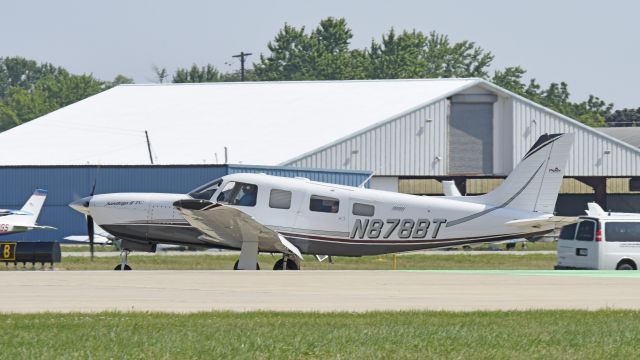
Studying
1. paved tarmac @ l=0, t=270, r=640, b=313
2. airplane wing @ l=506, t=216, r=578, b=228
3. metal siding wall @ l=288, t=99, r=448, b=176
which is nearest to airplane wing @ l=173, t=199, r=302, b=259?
paved tarmac @ l=0, t=270, r=640, b=313

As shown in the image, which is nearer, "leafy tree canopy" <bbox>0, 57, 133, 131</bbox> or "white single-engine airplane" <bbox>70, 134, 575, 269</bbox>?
"white single-engine airplane" <bbox>70, 134, 575, 269</bbox>

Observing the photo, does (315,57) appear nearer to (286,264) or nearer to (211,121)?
(211,121)

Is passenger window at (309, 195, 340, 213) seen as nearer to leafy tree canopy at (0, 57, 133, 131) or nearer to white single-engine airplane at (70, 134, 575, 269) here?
white single-engine airplane at (70, 134, 575, 269)

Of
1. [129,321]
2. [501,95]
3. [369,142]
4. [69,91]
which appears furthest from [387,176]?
[69,91]

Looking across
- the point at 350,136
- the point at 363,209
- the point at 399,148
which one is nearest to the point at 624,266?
the point at 363,209

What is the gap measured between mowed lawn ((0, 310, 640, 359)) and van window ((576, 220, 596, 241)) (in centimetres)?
1522

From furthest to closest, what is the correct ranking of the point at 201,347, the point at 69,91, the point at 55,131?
the point at 69,91, the point at 55,131, the point at 201,347

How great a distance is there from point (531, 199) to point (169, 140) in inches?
1506

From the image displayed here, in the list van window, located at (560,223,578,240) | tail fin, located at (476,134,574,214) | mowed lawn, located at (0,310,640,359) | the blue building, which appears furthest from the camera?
the blue building

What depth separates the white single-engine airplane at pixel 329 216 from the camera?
31.0 meters

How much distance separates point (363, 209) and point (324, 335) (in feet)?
53.5

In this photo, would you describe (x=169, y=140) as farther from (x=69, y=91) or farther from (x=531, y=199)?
(x=69, y=91)

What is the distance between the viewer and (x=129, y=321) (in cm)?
1642

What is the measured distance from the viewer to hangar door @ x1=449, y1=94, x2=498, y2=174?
67.1m
